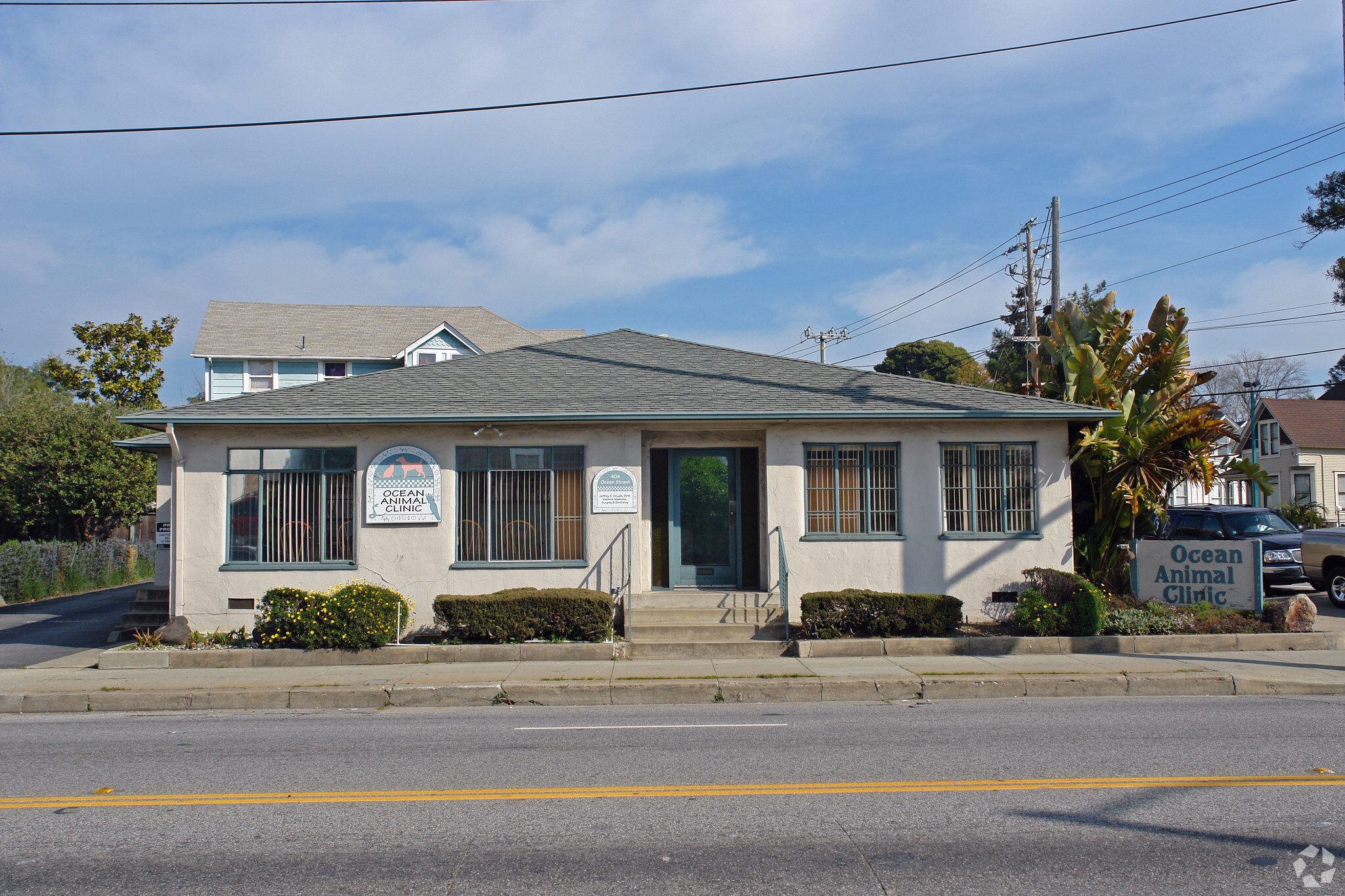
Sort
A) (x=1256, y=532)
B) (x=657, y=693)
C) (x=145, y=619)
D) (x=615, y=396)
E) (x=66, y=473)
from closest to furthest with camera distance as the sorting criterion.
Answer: (x=657, y=693) < (x=615, y=396) < (x=145, y=619) < (x=1256, y=532) < (x=66, y=473)

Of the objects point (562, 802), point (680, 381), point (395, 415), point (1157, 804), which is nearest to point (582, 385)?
point (680, 381)

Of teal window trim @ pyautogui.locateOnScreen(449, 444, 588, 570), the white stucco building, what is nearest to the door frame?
the white stucco building

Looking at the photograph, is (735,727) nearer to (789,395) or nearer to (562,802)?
(562,802)

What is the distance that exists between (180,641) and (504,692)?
5.53m

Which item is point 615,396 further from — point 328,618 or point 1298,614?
point 1298,614

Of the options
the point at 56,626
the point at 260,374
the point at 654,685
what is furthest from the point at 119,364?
the point at 654,685

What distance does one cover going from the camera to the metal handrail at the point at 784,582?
12703mm

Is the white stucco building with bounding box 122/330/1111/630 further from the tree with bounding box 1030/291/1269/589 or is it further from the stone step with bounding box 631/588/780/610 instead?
the tree with bounding box 1030/291/1269/589

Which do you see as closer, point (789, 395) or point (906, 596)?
point (906, 596)

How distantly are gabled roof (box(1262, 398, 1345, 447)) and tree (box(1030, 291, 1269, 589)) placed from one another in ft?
97.6

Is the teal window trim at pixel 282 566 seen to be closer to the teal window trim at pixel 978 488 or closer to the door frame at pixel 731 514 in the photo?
the door frame at pixel 731 514

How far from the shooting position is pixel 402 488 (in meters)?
13.6

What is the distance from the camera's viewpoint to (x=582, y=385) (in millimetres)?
14992

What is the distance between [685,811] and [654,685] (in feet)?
15.2
